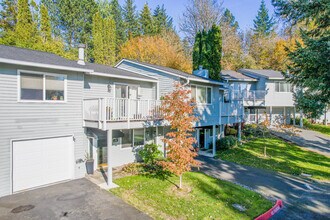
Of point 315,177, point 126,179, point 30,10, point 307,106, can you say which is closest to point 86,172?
point 126,179

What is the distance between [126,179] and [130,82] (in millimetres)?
6689

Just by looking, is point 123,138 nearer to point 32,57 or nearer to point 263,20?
point 32,57

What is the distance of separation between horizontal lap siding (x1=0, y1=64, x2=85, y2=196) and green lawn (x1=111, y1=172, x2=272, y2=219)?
3790 millimetres

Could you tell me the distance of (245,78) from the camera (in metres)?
29.3

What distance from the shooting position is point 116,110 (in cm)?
1132

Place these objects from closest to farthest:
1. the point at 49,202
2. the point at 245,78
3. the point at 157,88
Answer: the point at 49,202
the point at 157,88
the point at 245,78

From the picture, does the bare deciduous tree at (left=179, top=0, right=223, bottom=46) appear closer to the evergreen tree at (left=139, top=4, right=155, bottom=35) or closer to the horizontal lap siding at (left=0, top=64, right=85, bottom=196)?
the evergreen tree at (left=139, top=4, right=155, bottom=35)

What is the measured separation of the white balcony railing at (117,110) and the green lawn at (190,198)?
133 inches

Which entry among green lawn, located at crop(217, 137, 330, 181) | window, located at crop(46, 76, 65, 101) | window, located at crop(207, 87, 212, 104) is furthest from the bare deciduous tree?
window, located at crop(46, 76, 65, 101)

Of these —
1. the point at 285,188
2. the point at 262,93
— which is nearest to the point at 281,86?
the point at 262,93

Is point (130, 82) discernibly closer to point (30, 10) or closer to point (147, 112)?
point (147, 112)

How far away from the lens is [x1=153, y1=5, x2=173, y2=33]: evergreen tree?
41.1 m

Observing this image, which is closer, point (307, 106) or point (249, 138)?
point (307, 106)

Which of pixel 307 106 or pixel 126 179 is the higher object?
pixel 307 106
